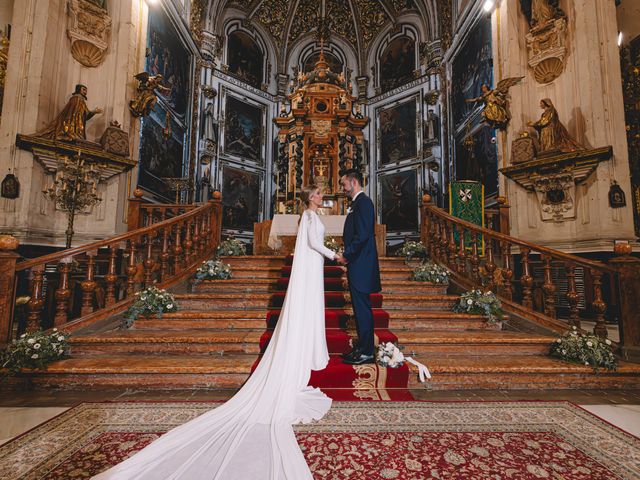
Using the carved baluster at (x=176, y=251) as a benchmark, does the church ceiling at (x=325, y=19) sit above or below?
above

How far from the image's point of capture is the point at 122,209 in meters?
7.20

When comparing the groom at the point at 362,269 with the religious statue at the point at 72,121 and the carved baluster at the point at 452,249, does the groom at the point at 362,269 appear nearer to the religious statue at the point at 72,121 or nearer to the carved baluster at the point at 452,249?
the carved baluster at the point at 452,249

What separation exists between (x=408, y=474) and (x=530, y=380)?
212 centimetres

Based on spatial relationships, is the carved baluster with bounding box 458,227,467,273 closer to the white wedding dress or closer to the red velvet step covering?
the red velvet step covering

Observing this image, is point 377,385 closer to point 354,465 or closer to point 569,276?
point 354,465

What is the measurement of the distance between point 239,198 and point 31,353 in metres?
11.2

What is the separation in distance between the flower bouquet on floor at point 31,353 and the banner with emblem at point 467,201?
6.91 m

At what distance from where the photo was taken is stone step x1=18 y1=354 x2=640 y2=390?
308cm

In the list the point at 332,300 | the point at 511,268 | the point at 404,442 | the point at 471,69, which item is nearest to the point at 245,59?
the point at 471,69

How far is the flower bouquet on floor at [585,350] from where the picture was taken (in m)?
3.27

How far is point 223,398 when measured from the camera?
Answer: 2795mm

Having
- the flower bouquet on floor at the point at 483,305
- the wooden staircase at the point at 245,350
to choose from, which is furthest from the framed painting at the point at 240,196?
the flower bouquet on floor at the point at 483,305

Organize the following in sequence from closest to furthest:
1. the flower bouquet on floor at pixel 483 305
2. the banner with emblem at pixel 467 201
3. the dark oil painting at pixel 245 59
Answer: the flower bouquet on floor at pixel 483 305
the banner with emblem at pixel 467 201
the dark oil painting at pixel 245 59

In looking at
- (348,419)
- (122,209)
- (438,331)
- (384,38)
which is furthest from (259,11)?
(348,419)
